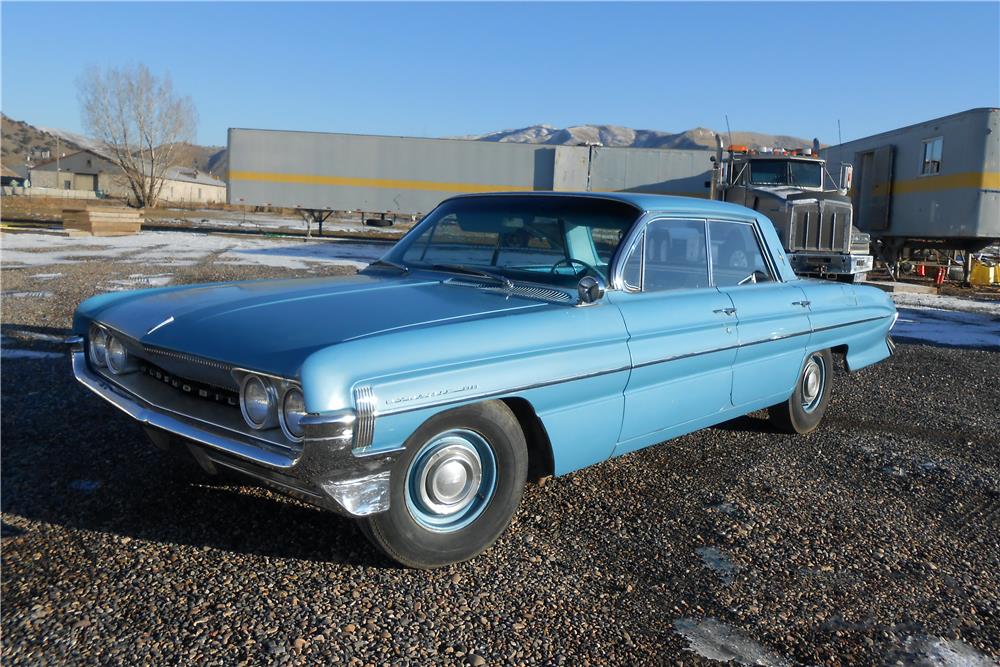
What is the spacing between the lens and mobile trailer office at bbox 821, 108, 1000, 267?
595 inches

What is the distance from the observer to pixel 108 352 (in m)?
3.38

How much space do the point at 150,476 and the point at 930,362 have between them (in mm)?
7022

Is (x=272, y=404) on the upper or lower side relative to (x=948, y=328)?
upper

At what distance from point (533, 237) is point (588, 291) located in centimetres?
66

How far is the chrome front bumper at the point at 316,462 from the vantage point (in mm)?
2486

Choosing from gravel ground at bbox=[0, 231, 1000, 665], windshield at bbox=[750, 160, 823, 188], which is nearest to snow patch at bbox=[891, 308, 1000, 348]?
windshield at bbox=[750, 160, 823, 188]

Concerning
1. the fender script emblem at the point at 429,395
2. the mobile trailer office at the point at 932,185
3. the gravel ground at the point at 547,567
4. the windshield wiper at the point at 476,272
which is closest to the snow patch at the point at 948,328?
the mobile trailer office at the point at 932,185

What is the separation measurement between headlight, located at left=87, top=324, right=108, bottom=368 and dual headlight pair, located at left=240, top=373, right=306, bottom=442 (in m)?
1.16

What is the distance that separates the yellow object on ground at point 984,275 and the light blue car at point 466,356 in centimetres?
1588

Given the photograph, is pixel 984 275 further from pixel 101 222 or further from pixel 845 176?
pixel 101 222

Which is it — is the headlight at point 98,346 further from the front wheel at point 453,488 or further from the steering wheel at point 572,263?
the steering wheel at point 572,263

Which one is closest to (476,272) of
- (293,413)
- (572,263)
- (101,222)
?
(572,263)

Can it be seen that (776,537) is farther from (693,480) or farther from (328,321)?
(328,321)

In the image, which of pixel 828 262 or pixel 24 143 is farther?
pixel 24 143
